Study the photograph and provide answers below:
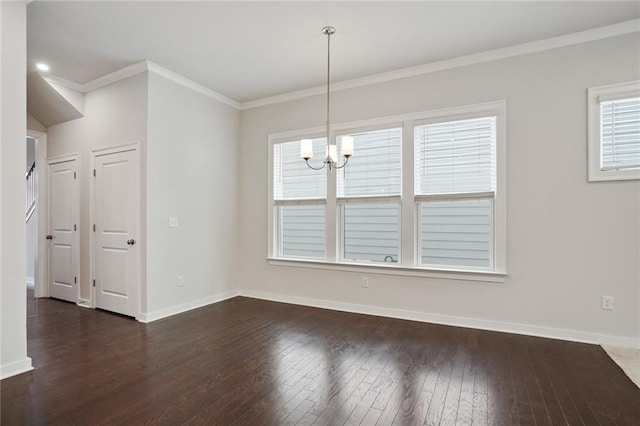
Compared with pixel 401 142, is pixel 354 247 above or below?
below

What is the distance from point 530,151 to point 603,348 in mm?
1976

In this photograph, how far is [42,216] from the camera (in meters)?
5.25

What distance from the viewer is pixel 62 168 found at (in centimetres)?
499

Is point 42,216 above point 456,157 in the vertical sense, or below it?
below

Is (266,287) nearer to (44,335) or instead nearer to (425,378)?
(44,335)

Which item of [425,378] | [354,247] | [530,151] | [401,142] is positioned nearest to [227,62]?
[401,142]

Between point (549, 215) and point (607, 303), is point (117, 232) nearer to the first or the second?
point (549, 215)

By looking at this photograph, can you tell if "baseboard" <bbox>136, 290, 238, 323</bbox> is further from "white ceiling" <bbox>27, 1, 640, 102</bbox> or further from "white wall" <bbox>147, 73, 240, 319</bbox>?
"white ceiling" <bbox>27, 1, 640, 102</bbox>

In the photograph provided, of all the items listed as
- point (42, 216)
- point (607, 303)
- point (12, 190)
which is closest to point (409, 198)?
point (607, 303)

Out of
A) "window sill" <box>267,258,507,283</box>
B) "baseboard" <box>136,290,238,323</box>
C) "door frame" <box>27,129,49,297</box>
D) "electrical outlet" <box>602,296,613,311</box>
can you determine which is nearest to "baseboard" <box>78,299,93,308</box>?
"door frame" <box>27,129,49,297</box>

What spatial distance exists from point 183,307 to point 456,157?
386 cm

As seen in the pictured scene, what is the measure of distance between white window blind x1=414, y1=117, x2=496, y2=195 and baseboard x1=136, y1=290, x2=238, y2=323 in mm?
3148

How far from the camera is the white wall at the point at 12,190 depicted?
258 centimetres

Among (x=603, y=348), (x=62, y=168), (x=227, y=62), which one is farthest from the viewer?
(x=62, y=168)
